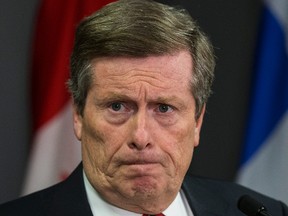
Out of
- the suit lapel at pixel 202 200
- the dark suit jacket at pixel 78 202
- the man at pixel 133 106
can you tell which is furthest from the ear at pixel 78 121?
the suit lapel at pixel 202 200

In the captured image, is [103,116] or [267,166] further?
[267,166]

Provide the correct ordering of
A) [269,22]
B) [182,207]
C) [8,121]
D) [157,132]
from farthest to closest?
[8,121]
[269,22]
[182,207]
[157,132]

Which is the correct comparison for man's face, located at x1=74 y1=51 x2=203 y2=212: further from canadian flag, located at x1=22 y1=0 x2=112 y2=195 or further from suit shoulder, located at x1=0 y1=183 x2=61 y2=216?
canadian flag, located at x1=22 y1=0 x2=112 y2=195

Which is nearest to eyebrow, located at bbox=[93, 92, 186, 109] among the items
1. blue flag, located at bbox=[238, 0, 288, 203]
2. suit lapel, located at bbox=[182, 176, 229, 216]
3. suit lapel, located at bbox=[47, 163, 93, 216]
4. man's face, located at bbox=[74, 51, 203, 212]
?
man's face, located at bbox=[74, 51, 203, 212]

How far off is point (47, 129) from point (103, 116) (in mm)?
959

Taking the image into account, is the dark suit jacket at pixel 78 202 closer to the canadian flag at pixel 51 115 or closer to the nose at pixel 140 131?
the nose at pixel 140 131

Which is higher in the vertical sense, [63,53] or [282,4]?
[282,4]

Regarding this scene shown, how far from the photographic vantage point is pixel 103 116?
1.55 metres

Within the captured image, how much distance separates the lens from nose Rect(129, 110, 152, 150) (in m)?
1.49

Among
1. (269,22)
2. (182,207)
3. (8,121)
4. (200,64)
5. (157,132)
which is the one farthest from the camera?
(8,121)

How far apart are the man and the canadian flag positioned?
0.82 meters

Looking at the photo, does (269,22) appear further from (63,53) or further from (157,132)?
(157,132)

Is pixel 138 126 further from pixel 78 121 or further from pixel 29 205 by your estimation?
pixel 29 205

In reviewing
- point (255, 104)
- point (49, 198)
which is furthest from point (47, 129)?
point (49, 198)
